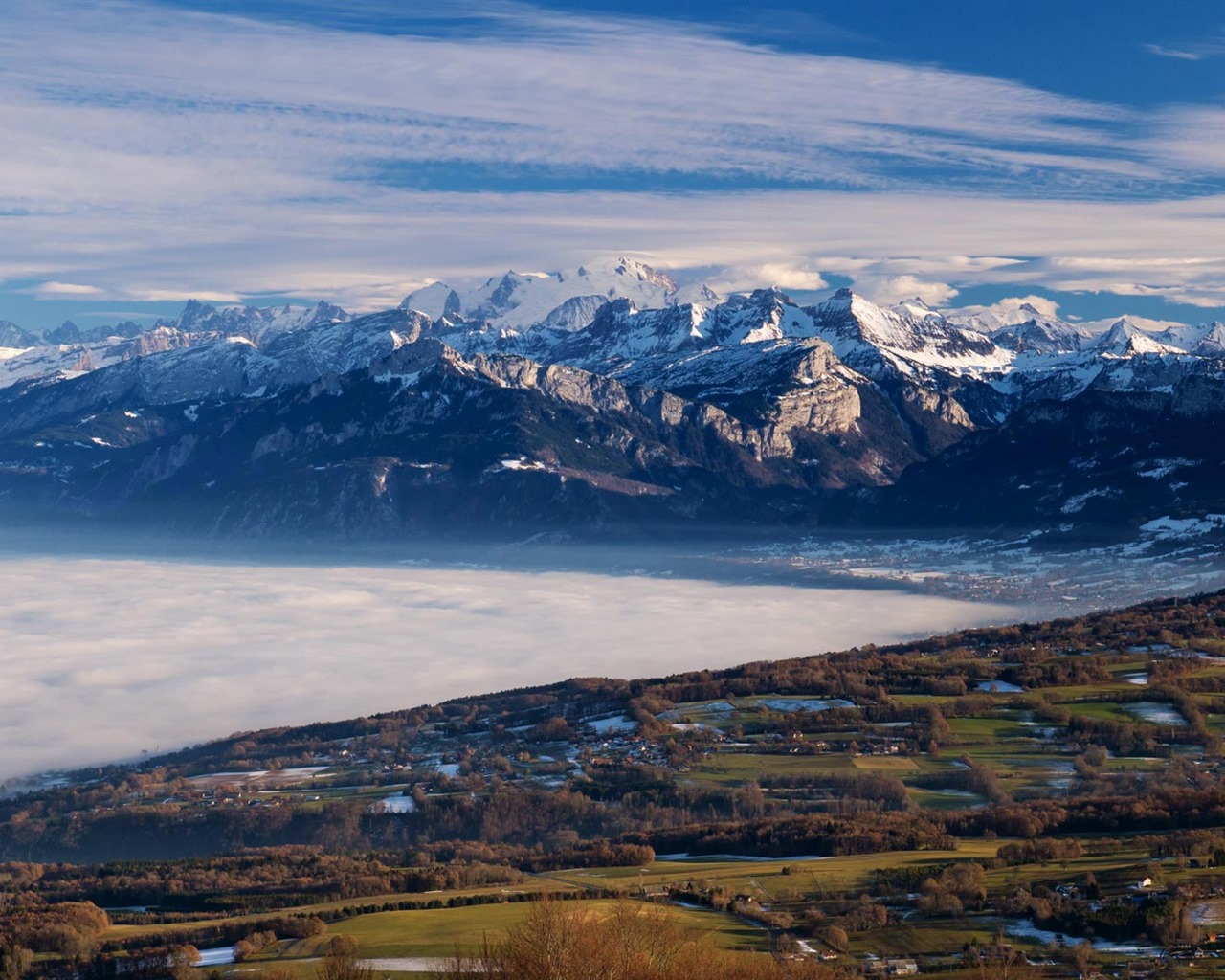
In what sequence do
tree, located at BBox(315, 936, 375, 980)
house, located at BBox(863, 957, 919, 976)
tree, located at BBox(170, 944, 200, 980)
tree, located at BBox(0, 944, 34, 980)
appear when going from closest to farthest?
tree, located at BBox(315, 936, 375, 980), house, located at BBox(863, 957, 919, 976), tree, located at BBox(170, 944, 200, 980), tree, located at BBox(0, 944, 34, 980)

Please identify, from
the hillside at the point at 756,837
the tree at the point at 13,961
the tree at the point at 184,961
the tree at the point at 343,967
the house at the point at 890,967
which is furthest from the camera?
the tree at the point at 13,961

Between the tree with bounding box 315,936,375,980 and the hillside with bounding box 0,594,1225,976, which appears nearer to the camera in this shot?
the tree with bounding box 315,936,375,980

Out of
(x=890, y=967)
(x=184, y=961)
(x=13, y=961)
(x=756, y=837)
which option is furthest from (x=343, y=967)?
(x=756, y=837)

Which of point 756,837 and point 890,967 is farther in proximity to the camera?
point 756,837

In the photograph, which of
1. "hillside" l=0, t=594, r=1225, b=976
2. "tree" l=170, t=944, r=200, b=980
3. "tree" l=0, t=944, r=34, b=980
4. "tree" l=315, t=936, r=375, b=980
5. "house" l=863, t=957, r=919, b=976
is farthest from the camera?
"tree" l=0, t=944, r=34, b=980

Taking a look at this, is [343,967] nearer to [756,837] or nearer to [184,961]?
[184,961]

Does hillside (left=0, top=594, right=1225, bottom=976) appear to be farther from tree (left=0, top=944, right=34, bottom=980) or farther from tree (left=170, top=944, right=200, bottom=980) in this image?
tree (left=170, top=944, right=200, bottom=980)

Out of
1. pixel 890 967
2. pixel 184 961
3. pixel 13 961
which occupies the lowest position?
pixel 13 961

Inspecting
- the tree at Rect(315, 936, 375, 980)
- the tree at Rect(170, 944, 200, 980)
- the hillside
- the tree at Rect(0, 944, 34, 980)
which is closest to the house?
the hillside

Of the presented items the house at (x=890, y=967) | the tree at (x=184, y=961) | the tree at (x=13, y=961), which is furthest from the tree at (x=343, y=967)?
the house at (x=890, y=967)

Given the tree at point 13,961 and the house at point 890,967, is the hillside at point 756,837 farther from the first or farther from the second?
the tree at point 13,961

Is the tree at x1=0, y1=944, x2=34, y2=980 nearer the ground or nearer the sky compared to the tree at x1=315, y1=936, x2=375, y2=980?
nearer the ground

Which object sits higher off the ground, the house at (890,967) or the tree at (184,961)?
the house at (890,967)

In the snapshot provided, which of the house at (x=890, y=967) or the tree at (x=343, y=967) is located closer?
the tree at (x=343, y=967)
